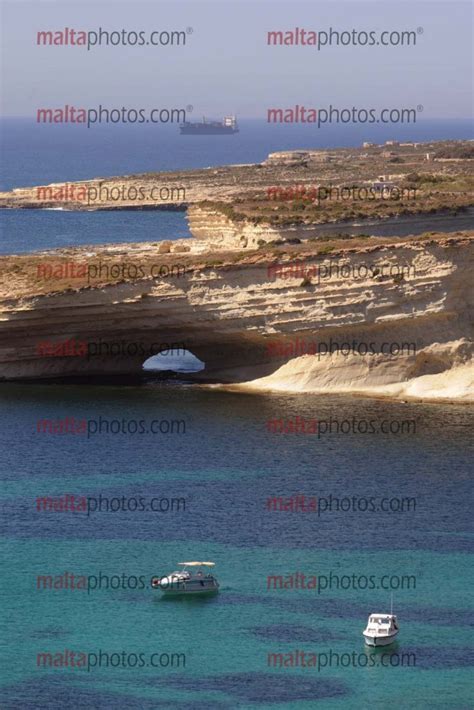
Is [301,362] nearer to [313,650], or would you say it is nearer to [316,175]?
[313,650]

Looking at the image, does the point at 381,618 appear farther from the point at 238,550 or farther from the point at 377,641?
the point at 238,550

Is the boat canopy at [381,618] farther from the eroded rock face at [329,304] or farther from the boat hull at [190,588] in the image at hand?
the eroded rock face at [329,304]

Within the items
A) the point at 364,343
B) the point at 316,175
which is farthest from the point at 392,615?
the point at 316,175

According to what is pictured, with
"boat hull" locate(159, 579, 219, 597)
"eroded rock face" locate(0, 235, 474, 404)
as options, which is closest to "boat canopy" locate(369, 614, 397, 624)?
"boat hull" locate(159, 579, 219, 597)

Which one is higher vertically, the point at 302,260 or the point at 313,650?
the point at 302,260

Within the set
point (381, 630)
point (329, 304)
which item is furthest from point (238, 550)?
point (329, 304)

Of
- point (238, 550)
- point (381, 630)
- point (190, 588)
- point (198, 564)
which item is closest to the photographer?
A: point (381, 630)

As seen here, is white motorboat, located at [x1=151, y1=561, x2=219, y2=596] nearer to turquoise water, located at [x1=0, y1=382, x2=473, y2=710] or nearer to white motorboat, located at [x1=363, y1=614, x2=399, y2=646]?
turquoise water, located at [x1=0, y1=382, x2=473, y2=710]
